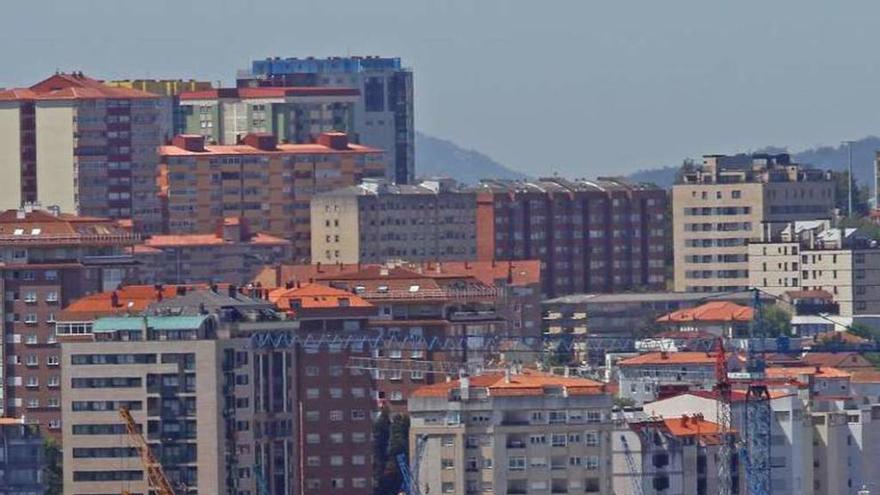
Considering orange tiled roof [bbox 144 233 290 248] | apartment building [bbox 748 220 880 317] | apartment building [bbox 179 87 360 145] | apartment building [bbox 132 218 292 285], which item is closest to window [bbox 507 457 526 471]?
apartment building [bbox 132 218 292 285]

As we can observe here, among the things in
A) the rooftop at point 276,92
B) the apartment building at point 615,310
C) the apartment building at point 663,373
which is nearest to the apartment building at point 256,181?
the apartment building at point 615,310

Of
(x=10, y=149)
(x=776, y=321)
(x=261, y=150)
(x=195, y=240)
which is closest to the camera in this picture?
(x=776, y=321)

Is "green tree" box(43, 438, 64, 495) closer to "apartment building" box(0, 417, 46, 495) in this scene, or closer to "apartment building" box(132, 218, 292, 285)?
"apartment building" box(0, 417, 46, 495)

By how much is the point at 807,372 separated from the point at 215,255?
33.4 meters

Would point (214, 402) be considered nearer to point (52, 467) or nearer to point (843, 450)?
point (52, 467)

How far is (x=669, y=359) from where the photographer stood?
11188 centimetres

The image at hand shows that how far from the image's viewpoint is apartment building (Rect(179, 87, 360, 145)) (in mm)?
158750

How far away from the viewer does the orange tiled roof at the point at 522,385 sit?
3489 inches

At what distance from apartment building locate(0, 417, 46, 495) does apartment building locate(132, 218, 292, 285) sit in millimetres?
Answer: 46118

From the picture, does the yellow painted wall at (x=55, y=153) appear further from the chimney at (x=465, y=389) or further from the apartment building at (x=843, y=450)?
the chimney at (x=465, y=389)

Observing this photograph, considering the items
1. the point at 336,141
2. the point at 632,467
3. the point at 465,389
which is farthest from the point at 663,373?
the point at 336,141

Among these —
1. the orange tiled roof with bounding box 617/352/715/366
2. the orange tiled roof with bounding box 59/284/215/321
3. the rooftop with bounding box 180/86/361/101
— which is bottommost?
the orange tiled roof with bounding box 617/352/715/366

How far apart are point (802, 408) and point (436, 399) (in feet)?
31.0

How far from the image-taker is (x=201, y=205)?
148m
